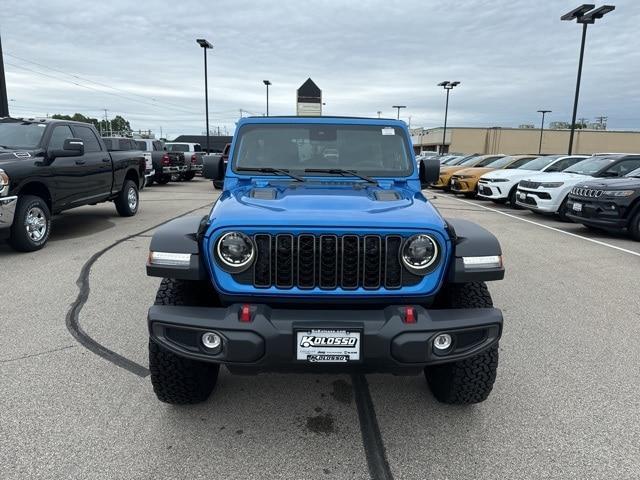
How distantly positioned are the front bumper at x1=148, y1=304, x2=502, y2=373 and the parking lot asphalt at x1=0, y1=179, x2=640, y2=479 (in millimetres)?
517

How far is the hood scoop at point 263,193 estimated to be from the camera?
3.01m

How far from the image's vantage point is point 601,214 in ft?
29.0

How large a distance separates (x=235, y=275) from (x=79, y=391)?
146 centimetres

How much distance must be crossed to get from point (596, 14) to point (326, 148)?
1714 cm

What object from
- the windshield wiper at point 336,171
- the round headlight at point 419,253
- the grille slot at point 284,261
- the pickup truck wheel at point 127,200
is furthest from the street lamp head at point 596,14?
the grille slot at point 284,261

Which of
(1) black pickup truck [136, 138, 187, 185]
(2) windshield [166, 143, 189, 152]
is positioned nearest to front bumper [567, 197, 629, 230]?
(1) black pickup truck [136, 138, 187, 185]

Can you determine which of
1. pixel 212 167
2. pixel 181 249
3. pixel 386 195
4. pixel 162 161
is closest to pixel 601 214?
pixel 386 195

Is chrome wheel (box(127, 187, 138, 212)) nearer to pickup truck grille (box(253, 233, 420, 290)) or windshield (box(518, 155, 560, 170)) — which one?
pickup truck grille (box(253, 233, 420, 290))

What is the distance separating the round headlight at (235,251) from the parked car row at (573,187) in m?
8.41

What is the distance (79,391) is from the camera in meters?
3.10

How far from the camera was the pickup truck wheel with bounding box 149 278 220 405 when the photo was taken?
8.79 ft

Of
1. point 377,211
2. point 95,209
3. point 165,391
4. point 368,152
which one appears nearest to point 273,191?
point 377,211

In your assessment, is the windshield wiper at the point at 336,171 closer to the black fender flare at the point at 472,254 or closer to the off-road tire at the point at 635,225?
the black fender flare at the point at 472,254

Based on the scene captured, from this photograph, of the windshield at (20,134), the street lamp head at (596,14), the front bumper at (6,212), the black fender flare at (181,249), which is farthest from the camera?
the street lamp head at (596,14)
